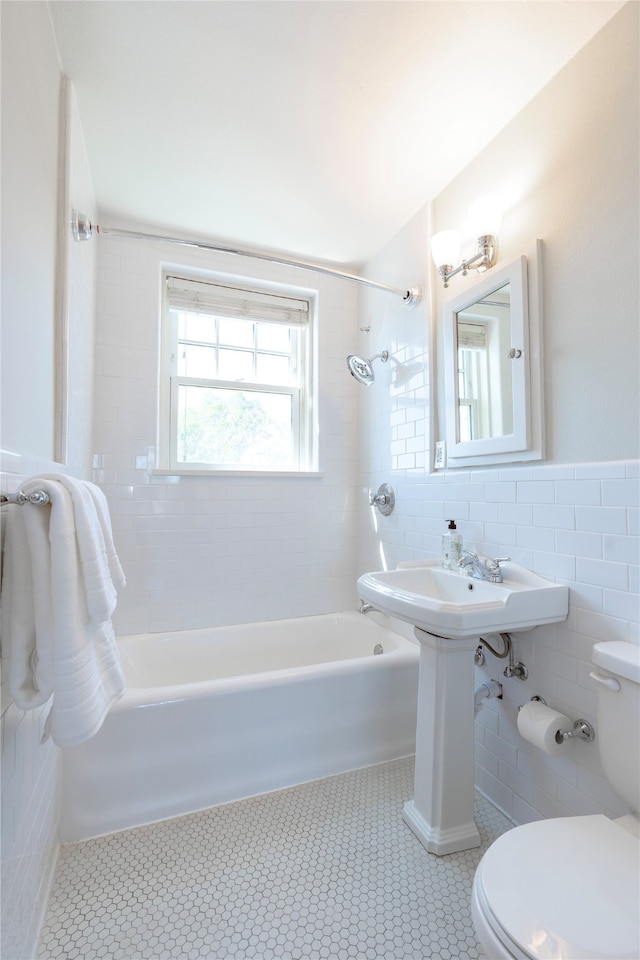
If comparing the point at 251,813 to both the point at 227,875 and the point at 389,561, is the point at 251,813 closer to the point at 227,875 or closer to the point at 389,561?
the point at 227,875

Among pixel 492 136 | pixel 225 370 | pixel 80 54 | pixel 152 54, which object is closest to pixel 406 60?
pixel 492 136

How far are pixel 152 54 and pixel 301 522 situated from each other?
81.6 inches

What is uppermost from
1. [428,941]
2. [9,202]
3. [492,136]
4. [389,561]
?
[492,136]

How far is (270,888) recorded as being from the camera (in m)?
1.29

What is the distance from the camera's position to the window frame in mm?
2432

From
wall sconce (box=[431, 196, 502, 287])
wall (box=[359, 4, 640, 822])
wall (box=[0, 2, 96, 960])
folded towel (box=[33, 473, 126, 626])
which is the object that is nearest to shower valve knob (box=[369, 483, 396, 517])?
wall (box=[359, 4, 640, 822])

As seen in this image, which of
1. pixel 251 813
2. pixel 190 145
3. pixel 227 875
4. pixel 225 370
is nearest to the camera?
pixel 227 875

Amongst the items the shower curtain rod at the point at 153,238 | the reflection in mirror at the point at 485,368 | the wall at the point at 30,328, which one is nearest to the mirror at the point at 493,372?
the reflection in mirror at the point at 485,368

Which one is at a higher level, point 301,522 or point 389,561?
point 301,522

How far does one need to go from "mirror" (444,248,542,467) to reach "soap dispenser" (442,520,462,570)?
291mm

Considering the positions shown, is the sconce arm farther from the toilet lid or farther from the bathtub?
the toilet lid

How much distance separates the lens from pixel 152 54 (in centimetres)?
141

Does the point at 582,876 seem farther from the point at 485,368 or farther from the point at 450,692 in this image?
the point at 485,368

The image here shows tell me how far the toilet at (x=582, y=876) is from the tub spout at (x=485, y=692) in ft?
1.54
